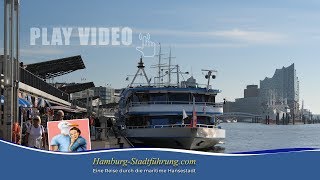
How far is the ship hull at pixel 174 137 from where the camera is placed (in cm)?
2589

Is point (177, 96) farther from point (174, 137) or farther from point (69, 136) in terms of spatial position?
point (69, 136)

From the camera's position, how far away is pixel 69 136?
8.08 m

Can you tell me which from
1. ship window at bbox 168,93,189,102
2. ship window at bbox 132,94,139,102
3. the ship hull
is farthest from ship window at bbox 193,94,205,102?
ship window at bbox 132,94,139,102

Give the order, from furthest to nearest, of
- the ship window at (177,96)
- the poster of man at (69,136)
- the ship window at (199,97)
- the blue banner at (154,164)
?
1. the ship window at (199,97)
2. the ship window at (177,96)
3. the poster of man at (69,136)
4. the blue banner at (154,164)

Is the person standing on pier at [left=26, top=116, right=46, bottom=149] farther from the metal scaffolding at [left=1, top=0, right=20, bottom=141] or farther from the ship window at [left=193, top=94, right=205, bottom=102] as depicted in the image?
the ship window at [left=193, top=94, right=205, bottom=102]

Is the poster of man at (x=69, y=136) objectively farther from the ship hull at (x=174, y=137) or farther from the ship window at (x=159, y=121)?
Answer: the ship window at (x=159, y=121)

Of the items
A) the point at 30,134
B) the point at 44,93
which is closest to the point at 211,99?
the point at 44,93

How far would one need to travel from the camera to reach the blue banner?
7691 mm

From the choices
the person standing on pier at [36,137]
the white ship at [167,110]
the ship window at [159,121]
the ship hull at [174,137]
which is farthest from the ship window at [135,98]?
the person standing on pier at [36,137]

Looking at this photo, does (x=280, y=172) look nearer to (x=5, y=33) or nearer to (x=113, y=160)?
(x=113, y=160)

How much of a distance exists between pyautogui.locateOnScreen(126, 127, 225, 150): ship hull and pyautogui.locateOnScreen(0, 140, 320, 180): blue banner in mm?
16309

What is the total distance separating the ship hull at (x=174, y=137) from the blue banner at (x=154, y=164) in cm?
1631

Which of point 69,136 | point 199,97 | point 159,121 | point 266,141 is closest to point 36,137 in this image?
point 69,136

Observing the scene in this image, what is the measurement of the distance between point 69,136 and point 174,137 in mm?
18678
